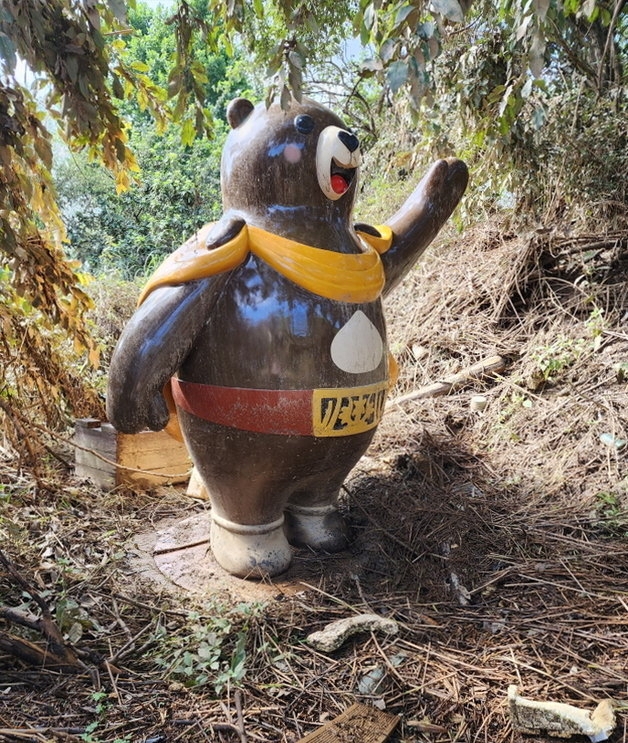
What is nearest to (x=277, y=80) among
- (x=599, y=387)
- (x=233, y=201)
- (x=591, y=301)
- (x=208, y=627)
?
(x=233, y=201)

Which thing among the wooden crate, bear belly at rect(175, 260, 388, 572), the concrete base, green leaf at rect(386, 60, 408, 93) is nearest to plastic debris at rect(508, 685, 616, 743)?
the concrete base

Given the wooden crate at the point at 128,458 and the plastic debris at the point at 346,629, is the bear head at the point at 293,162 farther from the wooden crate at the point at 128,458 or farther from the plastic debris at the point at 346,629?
the wooden crate at the point at 128,458

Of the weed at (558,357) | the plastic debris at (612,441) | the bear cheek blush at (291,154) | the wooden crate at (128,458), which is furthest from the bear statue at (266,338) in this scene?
the weed at (558,357)

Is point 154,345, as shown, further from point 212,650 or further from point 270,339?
point 212,650

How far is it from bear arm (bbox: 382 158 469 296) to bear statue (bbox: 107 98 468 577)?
24cm

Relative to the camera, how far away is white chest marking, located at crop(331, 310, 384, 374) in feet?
6.46

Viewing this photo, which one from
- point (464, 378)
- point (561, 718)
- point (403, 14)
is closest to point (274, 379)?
point (403, 14)

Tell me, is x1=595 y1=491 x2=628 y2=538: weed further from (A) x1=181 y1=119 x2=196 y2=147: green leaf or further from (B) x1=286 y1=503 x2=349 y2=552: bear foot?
(A) x1=181 y1=119 x2=196 y2=147: green leaf

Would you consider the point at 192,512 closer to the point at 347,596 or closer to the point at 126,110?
the point at 347,596

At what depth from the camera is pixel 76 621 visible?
5.82 feet

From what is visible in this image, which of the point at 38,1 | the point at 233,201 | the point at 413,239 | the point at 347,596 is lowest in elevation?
the point at 347,596

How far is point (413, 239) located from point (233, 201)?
2.31 feet

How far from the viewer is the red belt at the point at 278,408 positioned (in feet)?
6.27

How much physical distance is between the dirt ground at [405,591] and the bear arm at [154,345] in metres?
0.55
